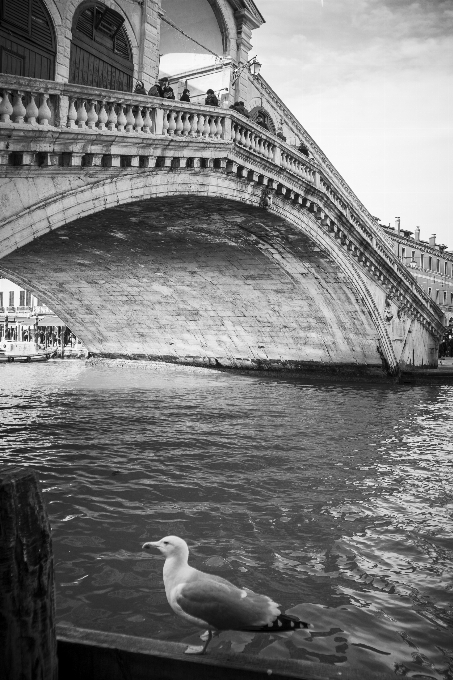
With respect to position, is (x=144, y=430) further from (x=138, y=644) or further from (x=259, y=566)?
(x=138, y=644)

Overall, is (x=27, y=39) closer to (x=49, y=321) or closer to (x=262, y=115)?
(x=262, y=115)

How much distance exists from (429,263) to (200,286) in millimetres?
26515

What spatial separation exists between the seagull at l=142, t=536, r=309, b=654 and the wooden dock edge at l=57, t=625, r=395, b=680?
0.14 m

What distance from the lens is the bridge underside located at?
1462 centimetres

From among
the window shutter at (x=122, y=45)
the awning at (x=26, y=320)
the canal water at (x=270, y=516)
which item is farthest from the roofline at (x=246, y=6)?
the awning at (x=26, y=320)

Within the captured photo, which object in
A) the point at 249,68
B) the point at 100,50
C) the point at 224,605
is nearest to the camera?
the point at 224,605

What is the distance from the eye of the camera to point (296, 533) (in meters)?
5.30

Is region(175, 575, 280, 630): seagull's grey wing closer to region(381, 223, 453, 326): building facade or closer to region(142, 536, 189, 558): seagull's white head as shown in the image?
region(142, 536, 189, 558): seagull's white head

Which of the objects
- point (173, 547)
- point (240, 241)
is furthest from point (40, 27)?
point (173, 547)

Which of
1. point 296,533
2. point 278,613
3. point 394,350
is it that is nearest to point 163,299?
point 394,350

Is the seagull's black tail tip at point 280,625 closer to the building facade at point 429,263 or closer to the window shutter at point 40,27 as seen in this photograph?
the window shutter at point 40,27

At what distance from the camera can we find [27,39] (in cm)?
974

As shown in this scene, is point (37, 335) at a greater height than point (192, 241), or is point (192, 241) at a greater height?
point (192, 241)

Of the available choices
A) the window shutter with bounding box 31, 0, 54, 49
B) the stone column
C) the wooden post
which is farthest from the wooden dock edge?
the stone column
